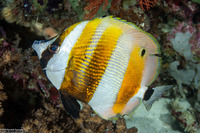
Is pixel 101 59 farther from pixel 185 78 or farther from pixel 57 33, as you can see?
pixel 185 78

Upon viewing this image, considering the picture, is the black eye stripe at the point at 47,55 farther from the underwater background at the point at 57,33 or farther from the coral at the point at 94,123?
the coral at the point at 94,123

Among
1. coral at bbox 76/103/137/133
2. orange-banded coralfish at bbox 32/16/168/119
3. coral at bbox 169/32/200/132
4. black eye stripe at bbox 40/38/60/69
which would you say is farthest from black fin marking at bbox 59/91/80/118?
coral at bbox 169/32/200/132

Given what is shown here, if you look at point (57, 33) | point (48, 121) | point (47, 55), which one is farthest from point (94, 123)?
point (47, 55)

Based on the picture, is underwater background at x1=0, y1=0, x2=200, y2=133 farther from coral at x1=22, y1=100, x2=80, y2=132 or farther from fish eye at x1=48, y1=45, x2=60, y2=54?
fish eye at x1=48, y1=45, x2=60, y2=54

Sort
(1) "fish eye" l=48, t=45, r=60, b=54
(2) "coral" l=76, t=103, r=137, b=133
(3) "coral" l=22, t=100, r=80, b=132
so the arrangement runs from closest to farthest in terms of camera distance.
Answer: (1) "fish eye" l=48, t=45, r=60, b=54
(3) "coral" l=22, t=100, r=80, b=132
(2) "coral" l=76, t=103, r=137, b=133

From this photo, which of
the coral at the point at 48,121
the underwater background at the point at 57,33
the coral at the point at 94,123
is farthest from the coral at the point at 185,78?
the coral at the point at 48,121

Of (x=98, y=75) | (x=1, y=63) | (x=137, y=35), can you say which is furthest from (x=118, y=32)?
(x=1, y=63)
